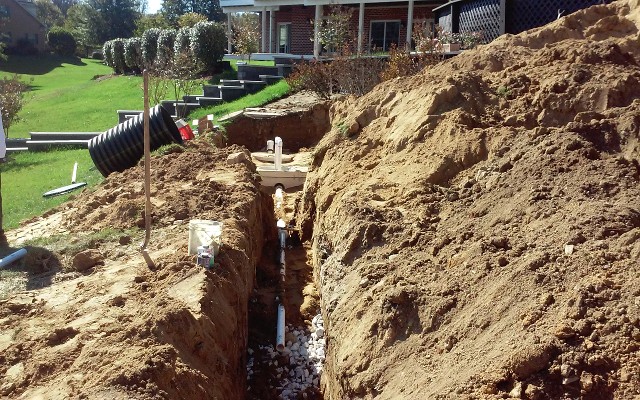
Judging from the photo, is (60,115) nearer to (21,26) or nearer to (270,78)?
(270,78)

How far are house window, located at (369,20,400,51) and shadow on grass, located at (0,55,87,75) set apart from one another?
1036 inches

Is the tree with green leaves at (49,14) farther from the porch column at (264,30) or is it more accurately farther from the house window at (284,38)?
the house window at (284,38)

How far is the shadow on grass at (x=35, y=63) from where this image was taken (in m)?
41.5

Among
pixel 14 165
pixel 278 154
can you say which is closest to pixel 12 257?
pixel 278 154

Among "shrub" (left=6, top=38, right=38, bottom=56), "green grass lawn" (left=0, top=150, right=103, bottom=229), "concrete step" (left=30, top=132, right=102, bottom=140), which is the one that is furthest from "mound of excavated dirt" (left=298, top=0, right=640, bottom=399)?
"shrub" (left=6, top=38, right=38, bottom=56)

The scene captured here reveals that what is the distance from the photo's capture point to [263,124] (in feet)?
56.1

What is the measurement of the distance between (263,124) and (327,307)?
1135 centimetres

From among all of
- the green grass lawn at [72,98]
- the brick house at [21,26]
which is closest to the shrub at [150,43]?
the green grass lawn at [72,98]

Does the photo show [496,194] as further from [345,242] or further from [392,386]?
[392,386]

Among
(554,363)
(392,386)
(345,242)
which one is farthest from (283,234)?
(554,363)

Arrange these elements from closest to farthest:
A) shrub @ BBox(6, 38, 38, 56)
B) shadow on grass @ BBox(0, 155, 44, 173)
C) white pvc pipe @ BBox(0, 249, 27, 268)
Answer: white pvc pipe @ BBox(0, 249, 27, 268), shadow on grass @ BBox(0, 155, 44, 173), shrub @ BBox(6, 38, 38, 56)

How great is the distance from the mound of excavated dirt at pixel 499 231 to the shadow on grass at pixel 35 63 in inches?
1543

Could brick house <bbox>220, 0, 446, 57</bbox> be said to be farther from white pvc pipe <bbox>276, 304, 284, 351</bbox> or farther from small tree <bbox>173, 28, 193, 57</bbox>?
white pvc pipe <bbox>276, 304, 284, 351</bbox>

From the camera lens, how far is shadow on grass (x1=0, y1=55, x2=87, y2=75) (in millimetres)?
41525
